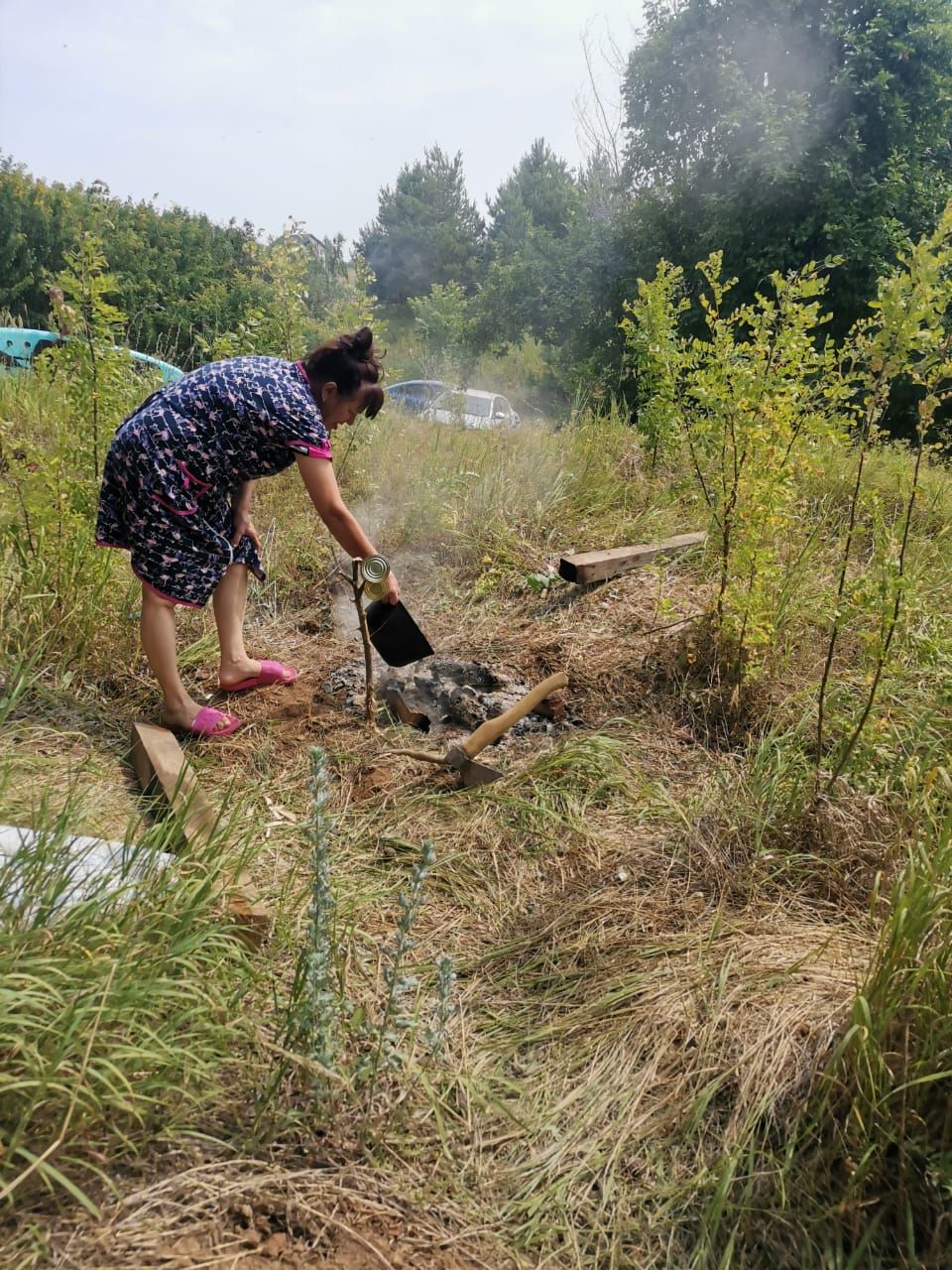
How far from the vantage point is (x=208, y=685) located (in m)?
3.39

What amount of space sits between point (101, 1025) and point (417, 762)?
5.50 ft

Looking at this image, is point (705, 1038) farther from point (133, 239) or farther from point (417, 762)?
point (133, 239)

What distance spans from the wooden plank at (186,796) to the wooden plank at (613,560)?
2121 mm

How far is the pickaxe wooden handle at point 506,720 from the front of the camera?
2.86m

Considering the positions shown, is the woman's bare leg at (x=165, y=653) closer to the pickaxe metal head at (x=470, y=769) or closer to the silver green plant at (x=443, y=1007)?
the pickaxe metal head at (x=470, y=769)

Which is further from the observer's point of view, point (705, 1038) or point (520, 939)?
point (520, 939)

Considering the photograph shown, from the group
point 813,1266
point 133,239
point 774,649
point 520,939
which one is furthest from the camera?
point 133,239

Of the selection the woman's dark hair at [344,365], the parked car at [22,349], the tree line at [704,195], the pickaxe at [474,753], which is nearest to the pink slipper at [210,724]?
the pickaxe at [474,753]

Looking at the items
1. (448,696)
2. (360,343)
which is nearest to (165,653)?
(448,696)

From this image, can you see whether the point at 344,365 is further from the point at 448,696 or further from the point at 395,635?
the point at 448,696

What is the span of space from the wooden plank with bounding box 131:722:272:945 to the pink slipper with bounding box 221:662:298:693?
0.43 meters

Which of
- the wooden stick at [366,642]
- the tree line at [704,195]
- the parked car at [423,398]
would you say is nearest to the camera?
the wooden stick at [366,642]

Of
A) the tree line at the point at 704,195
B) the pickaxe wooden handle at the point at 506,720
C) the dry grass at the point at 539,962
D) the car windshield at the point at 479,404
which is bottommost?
the dry grass at the point at 539,962

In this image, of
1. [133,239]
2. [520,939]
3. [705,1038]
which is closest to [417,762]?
[520,939]
